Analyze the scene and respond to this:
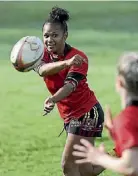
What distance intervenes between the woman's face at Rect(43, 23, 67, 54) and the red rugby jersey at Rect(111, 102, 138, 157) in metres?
2.29

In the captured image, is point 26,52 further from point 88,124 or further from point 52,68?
point 88,124

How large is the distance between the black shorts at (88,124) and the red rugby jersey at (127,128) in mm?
2200

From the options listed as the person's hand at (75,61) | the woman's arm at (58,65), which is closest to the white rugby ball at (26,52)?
the woman's arm at (58,65)

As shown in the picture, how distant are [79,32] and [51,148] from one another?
9350 millimetres

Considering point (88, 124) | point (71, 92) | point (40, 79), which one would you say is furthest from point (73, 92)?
point (40, 79)

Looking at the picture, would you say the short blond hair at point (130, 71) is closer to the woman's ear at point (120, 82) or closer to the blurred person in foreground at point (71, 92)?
the woman's ear at point (120, 82)

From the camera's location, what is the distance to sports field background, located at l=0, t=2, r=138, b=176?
8086mm

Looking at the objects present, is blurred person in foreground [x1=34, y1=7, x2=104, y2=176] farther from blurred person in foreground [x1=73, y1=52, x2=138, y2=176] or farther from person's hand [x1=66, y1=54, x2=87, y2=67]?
blurred person in foreground [x1=73, y1=52, x2=138, y2=176]

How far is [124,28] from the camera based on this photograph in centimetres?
1836

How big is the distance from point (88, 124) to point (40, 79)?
5829mm

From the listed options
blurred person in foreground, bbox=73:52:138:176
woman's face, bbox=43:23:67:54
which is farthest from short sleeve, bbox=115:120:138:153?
woman's face, bbox=43:23:67:54

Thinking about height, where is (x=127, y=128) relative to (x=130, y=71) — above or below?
below

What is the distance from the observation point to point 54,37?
6422mm

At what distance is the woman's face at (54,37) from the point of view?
6.42 meters
